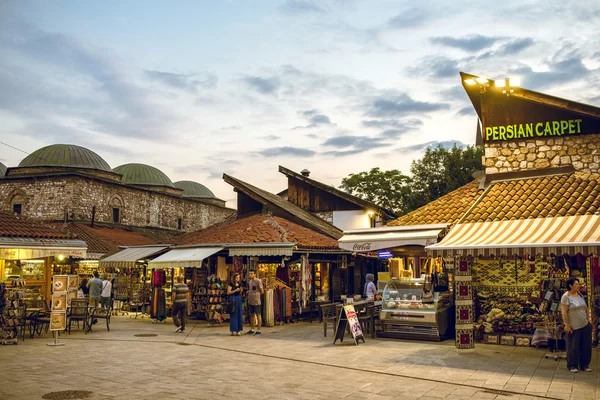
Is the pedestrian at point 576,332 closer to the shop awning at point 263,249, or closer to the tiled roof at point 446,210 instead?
the tiled roof at point 446,210

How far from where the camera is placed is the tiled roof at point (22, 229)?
581 inches

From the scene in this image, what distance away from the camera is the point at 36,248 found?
14812mm

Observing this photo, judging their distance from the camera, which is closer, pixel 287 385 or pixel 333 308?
pixel 287 385

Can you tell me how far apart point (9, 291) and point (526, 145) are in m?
14.0

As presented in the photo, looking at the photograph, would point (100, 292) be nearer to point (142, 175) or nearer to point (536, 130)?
point (536, 130)

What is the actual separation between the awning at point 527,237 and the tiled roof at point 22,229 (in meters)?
11.2

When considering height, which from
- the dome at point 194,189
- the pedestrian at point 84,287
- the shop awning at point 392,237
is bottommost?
the pedestrian at point 84,287

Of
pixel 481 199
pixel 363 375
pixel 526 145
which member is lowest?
pixel 363 375

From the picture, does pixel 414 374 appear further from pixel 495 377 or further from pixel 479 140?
pixel 479 140

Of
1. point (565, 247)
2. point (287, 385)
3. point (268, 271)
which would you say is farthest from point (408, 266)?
point (287, 385)

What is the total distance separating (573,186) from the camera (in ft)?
42.2

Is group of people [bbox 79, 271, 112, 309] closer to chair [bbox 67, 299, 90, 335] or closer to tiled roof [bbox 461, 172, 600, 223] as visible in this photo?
chair [bbox 67, 299, 90, 335]

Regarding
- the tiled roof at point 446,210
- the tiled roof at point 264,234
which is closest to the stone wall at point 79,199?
the tiled roof at point 264,234

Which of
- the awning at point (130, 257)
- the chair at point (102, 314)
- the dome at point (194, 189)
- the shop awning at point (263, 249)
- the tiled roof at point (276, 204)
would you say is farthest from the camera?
the dome at point (194, 189)
